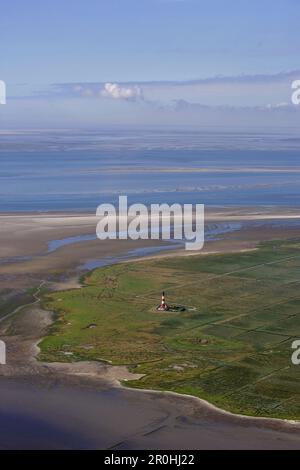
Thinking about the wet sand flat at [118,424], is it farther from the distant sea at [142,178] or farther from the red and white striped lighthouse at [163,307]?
the distant sea at [142,178]

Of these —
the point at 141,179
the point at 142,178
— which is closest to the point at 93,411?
the point at 141,179

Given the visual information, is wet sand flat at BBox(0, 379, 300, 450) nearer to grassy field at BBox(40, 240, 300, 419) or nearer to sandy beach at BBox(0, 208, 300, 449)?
sandy beach at BBox(0, 208, 300, 449)

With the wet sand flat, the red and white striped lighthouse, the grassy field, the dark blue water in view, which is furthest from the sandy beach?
the dark blue water

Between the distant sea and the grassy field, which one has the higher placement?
the distant sea

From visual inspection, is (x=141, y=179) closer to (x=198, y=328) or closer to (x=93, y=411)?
(x=198, y=328)

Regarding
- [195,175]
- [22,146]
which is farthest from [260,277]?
[22,146]

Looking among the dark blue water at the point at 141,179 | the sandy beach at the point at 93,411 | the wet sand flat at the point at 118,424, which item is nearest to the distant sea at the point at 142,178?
the dark blue water at the point at 141,179

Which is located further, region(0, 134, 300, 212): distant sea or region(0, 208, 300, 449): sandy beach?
region(0, 134, 300, 212): distant sea

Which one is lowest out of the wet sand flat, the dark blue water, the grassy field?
the wet sand flat
